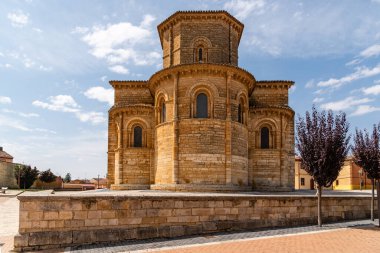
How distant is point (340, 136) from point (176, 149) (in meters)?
8.90

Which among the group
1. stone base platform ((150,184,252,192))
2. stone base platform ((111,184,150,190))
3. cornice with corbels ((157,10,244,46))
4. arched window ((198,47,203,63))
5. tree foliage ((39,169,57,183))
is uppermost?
cornice with corbels ((157,10,244,46))

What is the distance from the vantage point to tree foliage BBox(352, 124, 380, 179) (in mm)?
12509

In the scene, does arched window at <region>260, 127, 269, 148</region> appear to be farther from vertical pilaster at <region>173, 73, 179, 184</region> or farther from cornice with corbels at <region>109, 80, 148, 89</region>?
cornice with corbels at <region>109, 80, 148, 89</region>

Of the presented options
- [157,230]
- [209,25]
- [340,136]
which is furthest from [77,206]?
[209,25]

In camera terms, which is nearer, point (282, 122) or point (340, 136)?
point (340, 136)

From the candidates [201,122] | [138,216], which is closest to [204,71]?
[201,122]

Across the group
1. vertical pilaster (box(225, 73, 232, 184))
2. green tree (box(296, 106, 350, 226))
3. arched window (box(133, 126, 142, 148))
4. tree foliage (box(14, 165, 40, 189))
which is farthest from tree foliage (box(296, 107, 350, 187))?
tree foliage (box(14, 165, 40, 189))

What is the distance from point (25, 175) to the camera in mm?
55312

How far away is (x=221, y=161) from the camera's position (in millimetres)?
17953

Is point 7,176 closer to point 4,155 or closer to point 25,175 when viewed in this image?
point 25,175

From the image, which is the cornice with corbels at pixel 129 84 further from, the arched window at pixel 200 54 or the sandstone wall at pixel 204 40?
the arched window at pixel 200 54

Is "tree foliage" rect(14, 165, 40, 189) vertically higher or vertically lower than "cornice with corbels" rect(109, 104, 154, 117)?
lower

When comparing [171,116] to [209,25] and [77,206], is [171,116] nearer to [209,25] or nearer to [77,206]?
[209,25]

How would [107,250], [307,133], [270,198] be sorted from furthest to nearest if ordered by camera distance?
[307,133], [270,198], [107,250]
